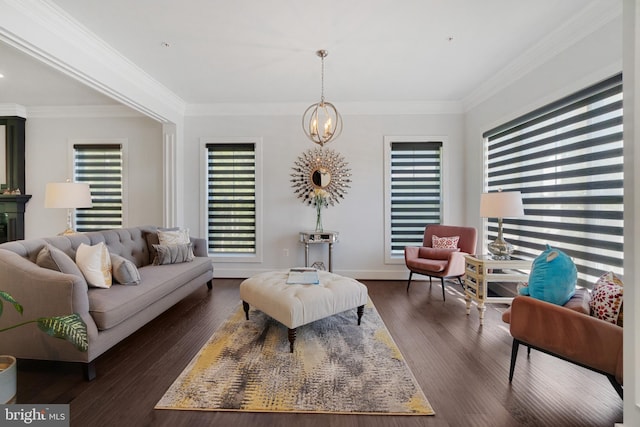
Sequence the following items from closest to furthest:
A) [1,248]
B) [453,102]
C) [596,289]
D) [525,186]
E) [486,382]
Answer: [596,289] < [486,382] < [1,248] < [525,186] < [453,102]

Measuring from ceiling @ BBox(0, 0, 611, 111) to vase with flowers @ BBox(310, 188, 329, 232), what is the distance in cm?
140

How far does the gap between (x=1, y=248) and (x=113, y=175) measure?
9.19ft

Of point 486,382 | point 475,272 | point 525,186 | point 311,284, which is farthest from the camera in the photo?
point 525,186

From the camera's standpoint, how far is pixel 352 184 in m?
4.30

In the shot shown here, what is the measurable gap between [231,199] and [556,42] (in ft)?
14.0

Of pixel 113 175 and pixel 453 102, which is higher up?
pixel 453 102

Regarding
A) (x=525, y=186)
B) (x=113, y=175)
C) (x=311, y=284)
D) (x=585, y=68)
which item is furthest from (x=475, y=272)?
(x=113, y=175)

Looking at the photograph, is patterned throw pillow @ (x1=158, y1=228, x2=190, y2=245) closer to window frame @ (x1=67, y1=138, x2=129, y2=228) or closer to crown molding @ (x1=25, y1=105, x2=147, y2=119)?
window frame @ (x1=67, y1=138, x2=129, y2=228)

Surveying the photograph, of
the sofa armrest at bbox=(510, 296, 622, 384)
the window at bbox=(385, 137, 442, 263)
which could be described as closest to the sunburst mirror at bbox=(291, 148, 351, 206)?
the window at bbox=(385, 137, 442, 263)

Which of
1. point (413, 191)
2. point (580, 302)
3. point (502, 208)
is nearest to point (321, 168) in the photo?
point (413, 191)

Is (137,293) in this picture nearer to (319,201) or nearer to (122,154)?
(319,201)

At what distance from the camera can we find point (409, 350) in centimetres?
223

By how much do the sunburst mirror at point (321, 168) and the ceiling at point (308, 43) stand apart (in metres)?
0.89

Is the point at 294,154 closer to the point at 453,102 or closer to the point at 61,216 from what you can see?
the point at 453,102
